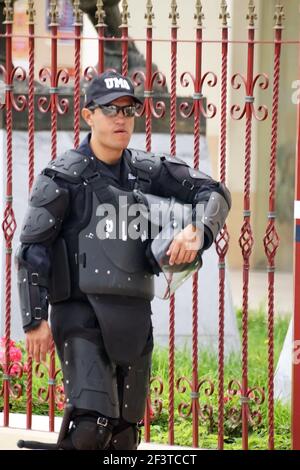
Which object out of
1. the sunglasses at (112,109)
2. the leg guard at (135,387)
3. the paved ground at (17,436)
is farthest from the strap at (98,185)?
the paved ground at (17,436)

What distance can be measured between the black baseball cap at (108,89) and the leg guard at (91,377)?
0.90m

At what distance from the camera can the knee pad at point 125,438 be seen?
18.0 feet

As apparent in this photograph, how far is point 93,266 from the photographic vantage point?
534cm

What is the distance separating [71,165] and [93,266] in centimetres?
40

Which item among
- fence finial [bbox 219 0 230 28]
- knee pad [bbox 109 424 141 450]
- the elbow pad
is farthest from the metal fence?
knee pad [bbox 109 424 141 450]

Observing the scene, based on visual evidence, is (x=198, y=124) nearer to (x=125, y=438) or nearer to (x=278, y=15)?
(x=278, y=15)

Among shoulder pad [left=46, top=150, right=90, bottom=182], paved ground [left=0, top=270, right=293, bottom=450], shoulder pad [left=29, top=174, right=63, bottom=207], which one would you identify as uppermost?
shoulder pad [left=46, top=150, right=90, bottom=182]

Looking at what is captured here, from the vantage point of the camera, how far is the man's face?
209 inches

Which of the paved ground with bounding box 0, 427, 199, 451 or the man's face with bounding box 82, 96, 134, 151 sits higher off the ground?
the man's face with bounding box 82, 96, 134, 151

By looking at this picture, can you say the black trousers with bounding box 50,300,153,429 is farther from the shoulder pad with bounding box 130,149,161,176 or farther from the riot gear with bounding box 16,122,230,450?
the shoulder pad with bounding box 130,149,161,176

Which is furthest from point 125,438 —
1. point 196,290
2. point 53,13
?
point 53,13
